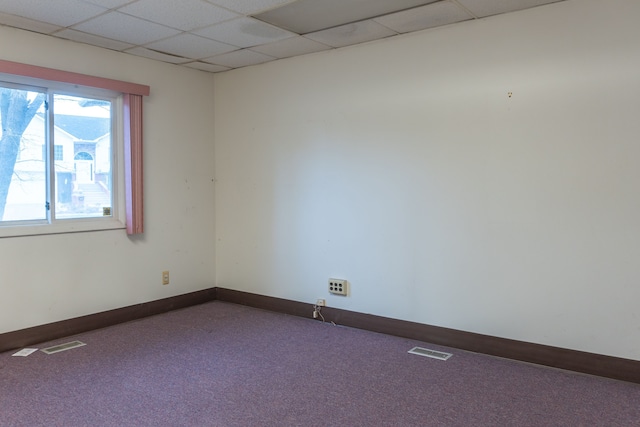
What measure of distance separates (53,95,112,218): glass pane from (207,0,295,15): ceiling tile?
5.69 ft

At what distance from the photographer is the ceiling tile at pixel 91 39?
3.61m

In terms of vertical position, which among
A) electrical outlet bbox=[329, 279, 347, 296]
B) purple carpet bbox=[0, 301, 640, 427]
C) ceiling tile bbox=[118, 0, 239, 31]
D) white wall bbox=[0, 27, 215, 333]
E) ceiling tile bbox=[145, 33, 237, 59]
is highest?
ceiling tile bbox=[145, 33, 237, 59]

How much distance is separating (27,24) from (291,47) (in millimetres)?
2000

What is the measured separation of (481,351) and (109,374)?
260cm

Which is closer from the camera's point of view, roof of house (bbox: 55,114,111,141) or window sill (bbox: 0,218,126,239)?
window sill (bbox: 0,218,126,239)

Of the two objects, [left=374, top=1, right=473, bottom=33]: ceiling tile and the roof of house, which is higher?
[left=374, top=1, right=473, bottom=33]: ceiling tile

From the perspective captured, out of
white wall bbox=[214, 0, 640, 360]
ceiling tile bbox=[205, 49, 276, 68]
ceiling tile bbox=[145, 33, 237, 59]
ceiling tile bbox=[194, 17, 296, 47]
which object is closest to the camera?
white wall bbox=[214, 0, 640, 360]

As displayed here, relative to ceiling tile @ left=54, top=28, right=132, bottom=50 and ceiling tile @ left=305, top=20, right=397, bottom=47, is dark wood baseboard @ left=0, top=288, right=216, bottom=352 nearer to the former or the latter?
ceiling tile @ left=54, top=28, right=132, bottom=50

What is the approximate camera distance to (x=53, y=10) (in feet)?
10.3

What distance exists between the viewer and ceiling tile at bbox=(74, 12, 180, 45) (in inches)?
131

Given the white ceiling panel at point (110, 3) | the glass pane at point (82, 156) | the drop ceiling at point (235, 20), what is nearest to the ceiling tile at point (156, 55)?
the drop ceiling at point (235, 20)

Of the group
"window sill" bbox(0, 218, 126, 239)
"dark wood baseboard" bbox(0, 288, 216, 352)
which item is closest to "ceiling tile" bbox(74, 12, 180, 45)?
"window sill" bbox(0, 218, 126, 239)

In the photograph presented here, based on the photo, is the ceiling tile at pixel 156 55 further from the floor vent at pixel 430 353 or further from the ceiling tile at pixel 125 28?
the floor vent at pixel 430 353

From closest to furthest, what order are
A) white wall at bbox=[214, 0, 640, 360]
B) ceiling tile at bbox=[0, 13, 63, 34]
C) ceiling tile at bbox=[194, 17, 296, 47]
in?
white wall at bbox=[214, 0, 640, 360]
ceiling tile at bbox=[0, 13, 63, 34]
ceiling tile at bbox=[194, 17, 296, 47]
